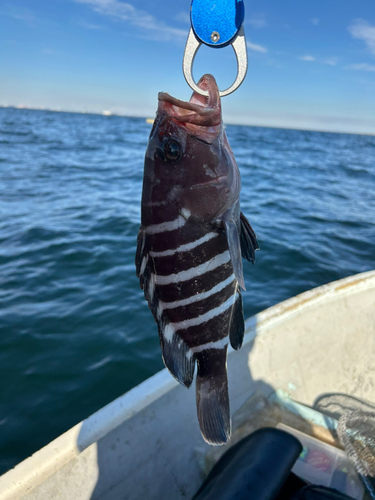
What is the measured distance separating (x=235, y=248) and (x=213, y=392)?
736 mm

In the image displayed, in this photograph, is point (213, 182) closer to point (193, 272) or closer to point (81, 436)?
point (193, 272)

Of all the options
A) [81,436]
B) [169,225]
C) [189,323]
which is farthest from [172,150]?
[81,436]

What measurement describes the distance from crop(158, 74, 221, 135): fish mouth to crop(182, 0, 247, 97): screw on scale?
132mm

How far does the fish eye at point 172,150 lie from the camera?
144 cm

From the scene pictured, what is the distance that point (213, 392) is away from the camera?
1.63 metres

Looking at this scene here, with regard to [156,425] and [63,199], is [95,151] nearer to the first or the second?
[63,199]

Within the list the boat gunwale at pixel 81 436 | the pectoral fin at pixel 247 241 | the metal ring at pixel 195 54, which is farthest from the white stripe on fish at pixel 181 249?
the boat gunwale at pixel 81 436

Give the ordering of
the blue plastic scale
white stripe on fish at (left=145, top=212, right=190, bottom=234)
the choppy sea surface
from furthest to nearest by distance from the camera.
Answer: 1. the choppy sea surface
2. white stripe on fish at (left=145, top=212, right=190, bottom=234)
3. the blue plastic scale

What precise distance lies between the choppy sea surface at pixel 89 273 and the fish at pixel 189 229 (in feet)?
11.1

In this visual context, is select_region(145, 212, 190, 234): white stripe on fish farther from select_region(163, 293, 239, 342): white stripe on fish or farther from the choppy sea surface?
the choppy sea surface

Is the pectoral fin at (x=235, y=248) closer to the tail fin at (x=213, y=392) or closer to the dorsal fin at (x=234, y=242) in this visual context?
the dorsal fin at (x=234, y=242)

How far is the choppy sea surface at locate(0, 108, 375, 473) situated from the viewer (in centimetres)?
448

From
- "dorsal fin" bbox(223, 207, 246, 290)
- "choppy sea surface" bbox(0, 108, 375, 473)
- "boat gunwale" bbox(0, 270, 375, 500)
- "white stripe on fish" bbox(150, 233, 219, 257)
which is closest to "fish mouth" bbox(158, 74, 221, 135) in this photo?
"dorsal fin" bbox(223, 207, 246, 290)

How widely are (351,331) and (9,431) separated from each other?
164 inches
